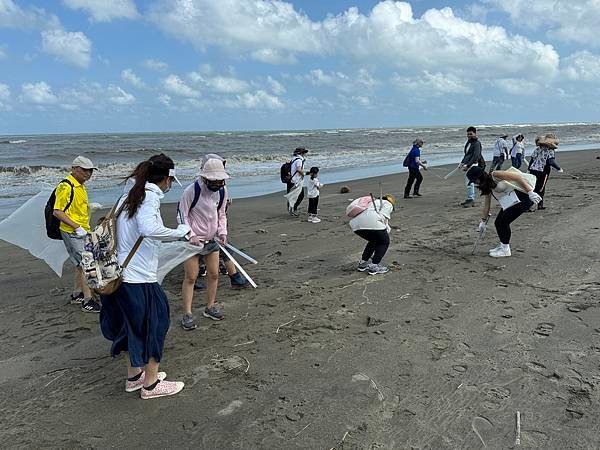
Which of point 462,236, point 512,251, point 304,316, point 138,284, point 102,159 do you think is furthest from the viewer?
point 102,159

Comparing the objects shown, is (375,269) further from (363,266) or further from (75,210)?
(75,210)

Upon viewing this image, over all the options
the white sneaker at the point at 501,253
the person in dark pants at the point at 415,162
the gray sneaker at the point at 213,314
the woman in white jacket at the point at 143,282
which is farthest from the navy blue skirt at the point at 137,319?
the person in dark pants at the point at 415,162

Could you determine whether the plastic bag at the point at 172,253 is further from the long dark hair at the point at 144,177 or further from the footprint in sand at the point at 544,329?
the footprint in sand at the point at 544,329

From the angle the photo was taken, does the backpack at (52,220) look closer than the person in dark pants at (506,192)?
Yes

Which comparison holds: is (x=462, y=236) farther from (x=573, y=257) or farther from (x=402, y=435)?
(x=402, y=435)

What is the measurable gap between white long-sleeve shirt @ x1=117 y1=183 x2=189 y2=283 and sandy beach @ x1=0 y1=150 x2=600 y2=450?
101 centimetres

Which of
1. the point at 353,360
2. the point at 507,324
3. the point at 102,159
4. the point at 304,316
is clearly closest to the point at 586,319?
the point at 507,324

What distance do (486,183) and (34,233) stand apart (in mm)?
5958

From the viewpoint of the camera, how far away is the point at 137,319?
10.7 ft

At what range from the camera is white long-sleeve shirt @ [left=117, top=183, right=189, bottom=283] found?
309 centimetres

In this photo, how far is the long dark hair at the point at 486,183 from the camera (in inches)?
262

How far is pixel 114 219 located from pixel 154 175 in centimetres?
41

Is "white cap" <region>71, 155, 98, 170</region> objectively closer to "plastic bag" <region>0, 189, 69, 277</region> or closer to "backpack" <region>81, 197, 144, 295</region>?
"plastic bag" <region>0, 189, 69, 277</region>

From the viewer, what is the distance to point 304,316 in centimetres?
496
